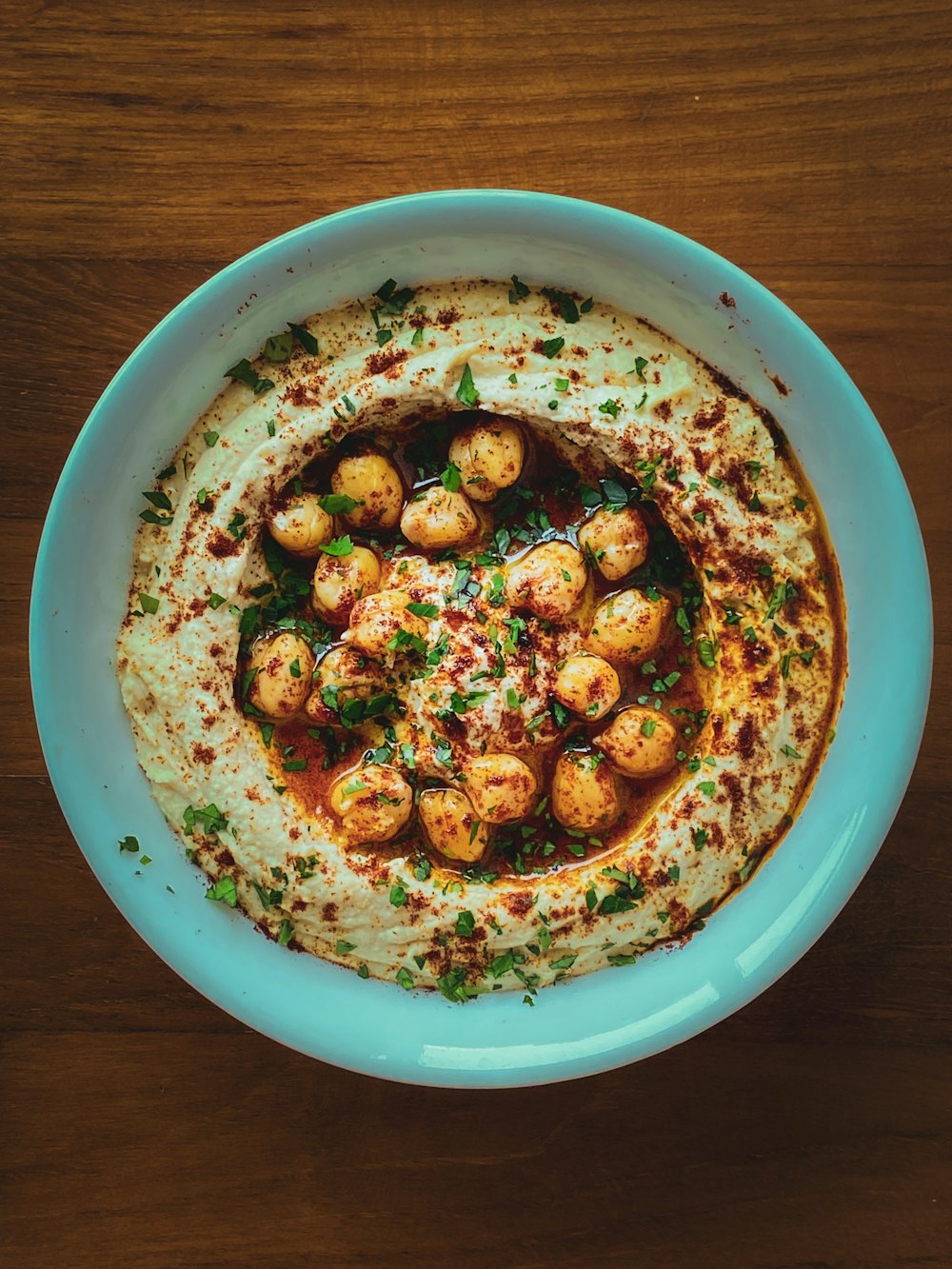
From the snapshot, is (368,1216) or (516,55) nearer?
(516,55)

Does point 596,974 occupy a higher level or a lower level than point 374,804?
lower

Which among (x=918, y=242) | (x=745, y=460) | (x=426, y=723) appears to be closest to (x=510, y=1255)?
(x=426, y=723)

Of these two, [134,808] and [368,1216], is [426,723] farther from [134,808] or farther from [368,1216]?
[368,1216]

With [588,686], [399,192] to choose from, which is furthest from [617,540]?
[399,192]

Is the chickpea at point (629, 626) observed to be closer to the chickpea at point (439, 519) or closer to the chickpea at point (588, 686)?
the chickpea at point (588, 686)

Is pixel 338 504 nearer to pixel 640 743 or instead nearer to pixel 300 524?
pixel 300 524

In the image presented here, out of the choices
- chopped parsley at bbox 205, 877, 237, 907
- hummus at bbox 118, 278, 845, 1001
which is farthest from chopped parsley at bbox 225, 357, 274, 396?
chopped parsley at bbox 205, 877, 237, 907

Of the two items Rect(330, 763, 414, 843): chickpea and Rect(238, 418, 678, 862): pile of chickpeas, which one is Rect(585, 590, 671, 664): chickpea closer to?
Rect(238, 418, 678, 862): pile of chickpeas
